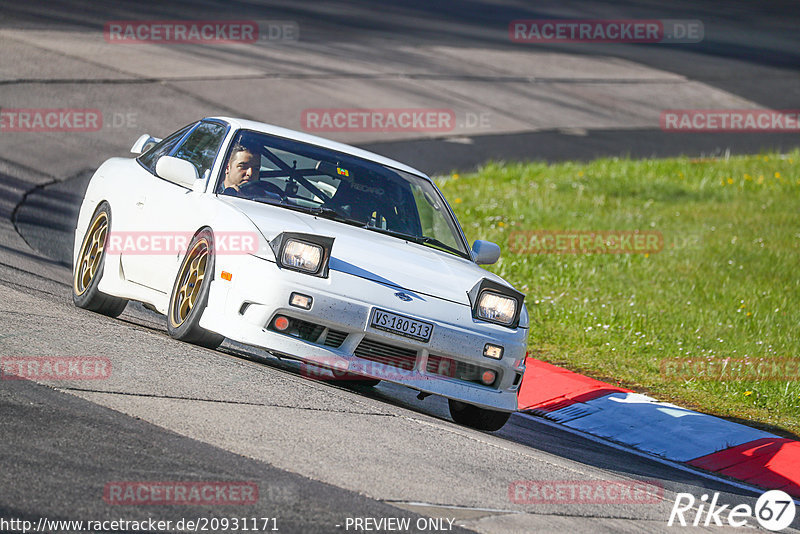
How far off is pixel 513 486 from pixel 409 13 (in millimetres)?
27581

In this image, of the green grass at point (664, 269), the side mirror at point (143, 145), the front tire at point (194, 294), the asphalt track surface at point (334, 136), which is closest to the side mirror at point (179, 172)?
the front tire at point (194, 294)

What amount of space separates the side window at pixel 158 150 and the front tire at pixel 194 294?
149 centimetres

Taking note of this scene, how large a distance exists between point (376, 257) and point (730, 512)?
2370mm

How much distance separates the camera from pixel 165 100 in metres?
18.2

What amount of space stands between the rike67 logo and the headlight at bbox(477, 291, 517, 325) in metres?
1.40

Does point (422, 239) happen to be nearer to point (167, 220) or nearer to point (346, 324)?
point (346, 324)

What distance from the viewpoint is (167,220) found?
7.50 metres

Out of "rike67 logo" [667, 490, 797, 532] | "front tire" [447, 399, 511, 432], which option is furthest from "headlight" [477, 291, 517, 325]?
"rike67 logo" [667, 490, 797, 532]

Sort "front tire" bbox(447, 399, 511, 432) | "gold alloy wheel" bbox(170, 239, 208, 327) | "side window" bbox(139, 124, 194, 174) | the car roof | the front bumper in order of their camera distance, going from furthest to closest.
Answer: "side window" bbox(139, 124, 194, 174) < the car roof < "front tire" bbox(447, 399, 511, 432) < "gold alloy wheel" bbox(170, 239, 208, 327) < the front bumper

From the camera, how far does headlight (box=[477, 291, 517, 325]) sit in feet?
22.9

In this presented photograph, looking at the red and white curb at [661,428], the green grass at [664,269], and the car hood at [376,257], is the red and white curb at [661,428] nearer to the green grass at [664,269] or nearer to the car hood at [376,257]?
the green grass at [664,269]

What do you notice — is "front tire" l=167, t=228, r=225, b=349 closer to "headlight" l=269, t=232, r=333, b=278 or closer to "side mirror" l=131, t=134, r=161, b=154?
"headlight" l=269, t=232, r=333, b=278

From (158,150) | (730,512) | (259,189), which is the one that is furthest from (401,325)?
(158,150)

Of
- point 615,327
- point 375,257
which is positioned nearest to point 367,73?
point 615,327
